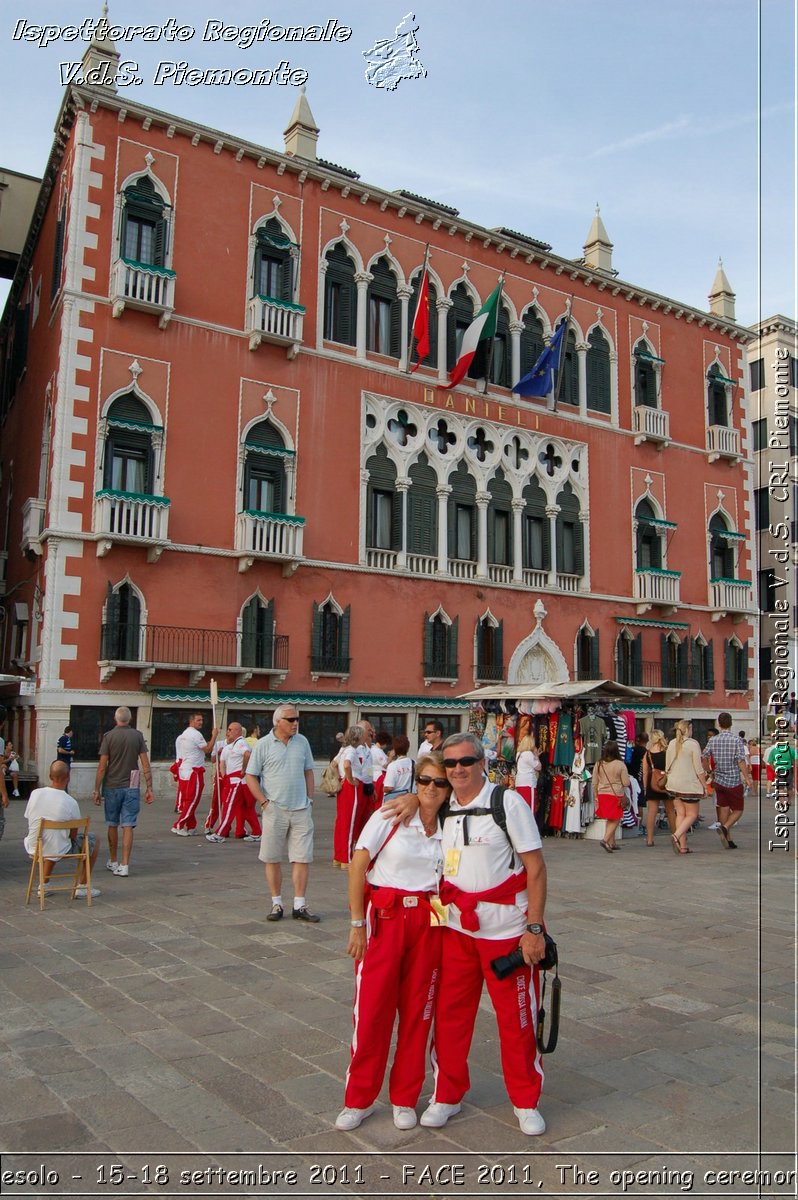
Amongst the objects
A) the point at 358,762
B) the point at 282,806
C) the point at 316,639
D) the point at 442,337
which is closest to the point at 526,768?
the point at 358,762

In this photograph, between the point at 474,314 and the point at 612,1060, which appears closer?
the point at 612,1060

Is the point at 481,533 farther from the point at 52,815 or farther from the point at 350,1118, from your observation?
the point at 350,1118

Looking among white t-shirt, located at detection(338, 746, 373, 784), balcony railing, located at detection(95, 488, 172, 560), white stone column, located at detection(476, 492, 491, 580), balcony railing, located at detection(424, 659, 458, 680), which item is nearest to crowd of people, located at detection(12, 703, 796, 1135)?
white t-shirt, located at detection(338, 746, 373, 784)

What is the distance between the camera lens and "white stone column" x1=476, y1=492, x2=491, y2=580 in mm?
23828

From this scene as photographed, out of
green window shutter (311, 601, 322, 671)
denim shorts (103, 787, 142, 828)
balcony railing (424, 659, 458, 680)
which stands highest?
green window shutter (311, 601, 322, 671)

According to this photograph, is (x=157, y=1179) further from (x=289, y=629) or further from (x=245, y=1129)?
(x=289, y=629)

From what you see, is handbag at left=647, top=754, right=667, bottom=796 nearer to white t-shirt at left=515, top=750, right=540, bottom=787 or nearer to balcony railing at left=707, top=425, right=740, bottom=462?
white t-shirt at left=515, top=750, right=540, bottom=787

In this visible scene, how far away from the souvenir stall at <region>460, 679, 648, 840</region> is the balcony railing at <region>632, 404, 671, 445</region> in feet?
44.0

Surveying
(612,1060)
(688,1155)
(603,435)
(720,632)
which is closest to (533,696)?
(612,1060)

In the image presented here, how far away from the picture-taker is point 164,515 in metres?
18.8

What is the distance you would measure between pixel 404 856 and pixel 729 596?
2695cm

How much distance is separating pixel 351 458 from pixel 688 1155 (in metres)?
19.1

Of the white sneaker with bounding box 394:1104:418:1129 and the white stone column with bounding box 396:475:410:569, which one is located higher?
the white stone column with bounding box 396:475:410:569

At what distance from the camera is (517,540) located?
24688 mm
